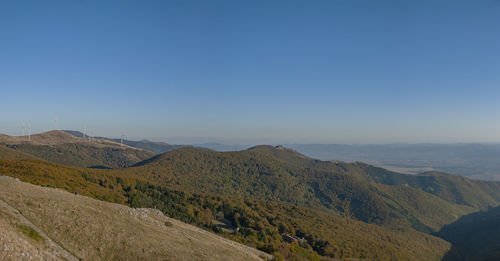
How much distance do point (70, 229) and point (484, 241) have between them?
221018mm

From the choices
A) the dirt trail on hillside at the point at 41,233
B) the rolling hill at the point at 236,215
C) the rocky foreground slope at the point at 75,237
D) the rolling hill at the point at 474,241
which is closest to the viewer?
the rocky foreground slope at the point at 75,237

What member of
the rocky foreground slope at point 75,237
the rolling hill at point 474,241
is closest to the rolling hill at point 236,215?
the rolling hill at point 474,241

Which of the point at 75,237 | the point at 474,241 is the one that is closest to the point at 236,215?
the point at 75,237

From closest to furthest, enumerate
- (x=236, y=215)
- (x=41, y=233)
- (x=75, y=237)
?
1. (x=41, y=233)
2. (x=75, y=237)
3. (x=236, y=215)

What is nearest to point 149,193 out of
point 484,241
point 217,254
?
point 217,254

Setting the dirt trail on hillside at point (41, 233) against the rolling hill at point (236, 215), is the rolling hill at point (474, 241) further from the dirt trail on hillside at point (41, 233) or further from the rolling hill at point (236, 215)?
the dirt trail on hillside at point (41, 233)

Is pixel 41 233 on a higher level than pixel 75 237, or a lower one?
higher

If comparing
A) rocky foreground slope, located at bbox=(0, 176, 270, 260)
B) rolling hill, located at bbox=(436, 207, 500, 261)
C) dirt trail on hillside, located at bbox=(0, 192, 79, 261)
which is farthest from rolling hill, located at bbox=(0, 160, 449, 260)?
dirt trail on hillside, located at bbox=(0, 192, 79, 261)

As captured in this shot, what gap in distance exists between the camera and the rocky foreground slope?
19.8 meters

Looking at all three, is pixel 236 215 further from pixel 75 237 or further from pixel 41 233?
pixel 41 233

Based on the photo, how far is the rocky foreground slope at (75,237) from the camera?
19.8 meters

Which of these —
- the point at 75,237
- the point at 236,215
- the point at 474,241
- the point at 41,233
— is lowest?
the point at 474,241

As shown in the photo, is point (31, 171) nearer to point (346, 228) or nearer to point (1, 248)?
point (1, 248)

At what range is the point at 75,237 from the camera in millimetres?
24422
